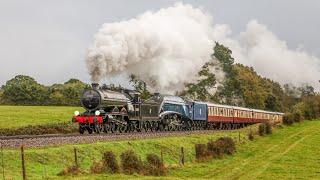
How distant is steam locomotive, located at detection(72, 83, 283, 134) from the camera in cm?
3180

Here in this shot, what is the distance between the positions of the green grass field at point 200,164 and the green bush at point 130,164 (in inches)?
44.0

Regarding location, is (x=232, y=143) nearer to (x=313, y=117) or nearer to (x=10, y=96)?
(x=313, y=117)

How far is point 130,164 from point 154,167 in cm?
145

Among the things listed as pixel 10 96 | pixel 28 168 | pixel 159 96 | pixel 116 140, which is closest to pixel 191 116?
pixel 159 96

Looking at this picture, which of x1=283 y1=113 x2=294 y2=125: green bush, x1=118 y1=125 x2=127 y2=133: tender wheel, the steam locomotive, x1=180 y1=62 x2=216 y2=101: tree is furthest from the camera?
x1=180 y1=62 x2=216 y2=101: tree

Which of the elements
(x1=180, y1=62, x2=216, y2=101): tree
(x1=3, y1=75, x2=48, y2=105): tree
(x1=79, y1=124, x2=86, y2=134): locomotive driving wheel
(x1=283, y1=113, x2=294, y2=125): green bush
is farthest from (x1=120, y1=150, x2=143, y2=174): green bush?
(x1=3, y1=75, x2=48, y2=105): tree

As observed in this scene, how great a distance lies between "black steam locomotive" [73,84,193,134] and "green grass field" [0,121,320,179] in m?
4.48

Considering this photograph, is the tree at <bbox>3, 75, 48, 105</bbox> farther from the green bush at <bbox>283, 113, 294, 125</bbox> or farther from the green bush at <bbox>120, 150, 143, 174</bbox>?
the green bush at <bbox>120, 150, 143, 174</bbox>

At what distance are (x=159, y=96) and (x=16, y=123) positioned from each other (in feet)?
40.7

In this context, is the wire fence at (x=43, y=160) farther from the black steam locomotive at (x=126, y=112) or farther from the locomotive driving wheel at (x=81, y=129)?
the locomotive driving wheel at (x=81, y=129)

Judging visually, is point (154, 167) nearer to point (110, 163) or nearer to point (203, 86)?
point (110, 163)

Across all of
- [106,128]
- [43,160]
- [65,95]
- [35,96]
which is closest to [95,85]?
[106,128]

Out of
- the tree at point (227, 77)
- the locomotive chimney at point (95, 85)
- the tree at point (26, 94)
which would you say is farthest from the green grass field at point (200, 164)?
the tree at point (26, 94)

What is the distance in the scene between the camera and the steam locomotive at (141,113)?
3180 centimetres
